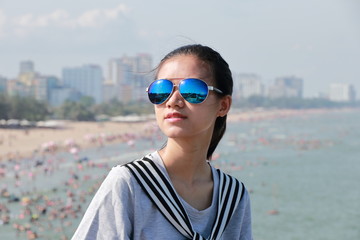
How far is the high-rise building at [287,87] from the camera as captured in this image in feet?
337

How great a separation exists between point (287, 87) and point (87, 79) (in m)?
42.9

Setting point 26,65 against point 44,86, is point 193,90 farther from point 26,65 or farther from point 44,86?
point 26,65

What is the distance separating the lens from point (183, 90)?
118cm

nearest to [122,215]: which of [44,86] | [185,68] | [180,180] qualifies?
[180,180]

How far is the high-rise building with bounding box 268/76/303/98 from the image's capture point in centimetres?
10262

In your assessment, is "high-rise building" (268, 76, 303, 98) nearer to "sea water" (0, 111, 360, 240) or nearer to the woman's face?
"sea water" (0, 111, 360, 240)

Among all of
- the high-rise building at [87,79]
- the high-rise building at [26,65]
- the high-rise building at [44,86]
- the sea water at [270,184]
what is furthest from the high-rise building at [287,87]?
the sea water at [270,184]

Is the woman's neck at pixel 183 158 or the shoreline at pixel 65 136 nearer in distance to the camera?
the woman's neck at pixel 183 158

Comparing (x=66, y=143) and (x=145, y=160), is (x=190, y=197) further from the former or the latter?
(x=66, y=143)

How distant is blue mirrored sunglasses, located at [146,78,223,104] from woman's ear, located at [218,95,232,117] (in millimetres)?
101

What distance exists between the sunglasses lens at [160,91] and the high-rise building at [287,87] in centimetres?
9956

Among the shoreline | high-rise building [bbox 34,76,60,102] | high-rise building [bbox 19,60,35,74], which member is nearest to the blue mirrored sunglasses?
the shoreline

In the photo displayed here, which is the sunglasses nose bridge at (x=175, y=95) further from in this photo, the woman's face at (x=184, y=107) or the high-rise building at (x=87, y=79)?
the high-rise building at (x=87, y=79)

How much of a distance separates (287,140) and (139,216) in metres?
38.4
